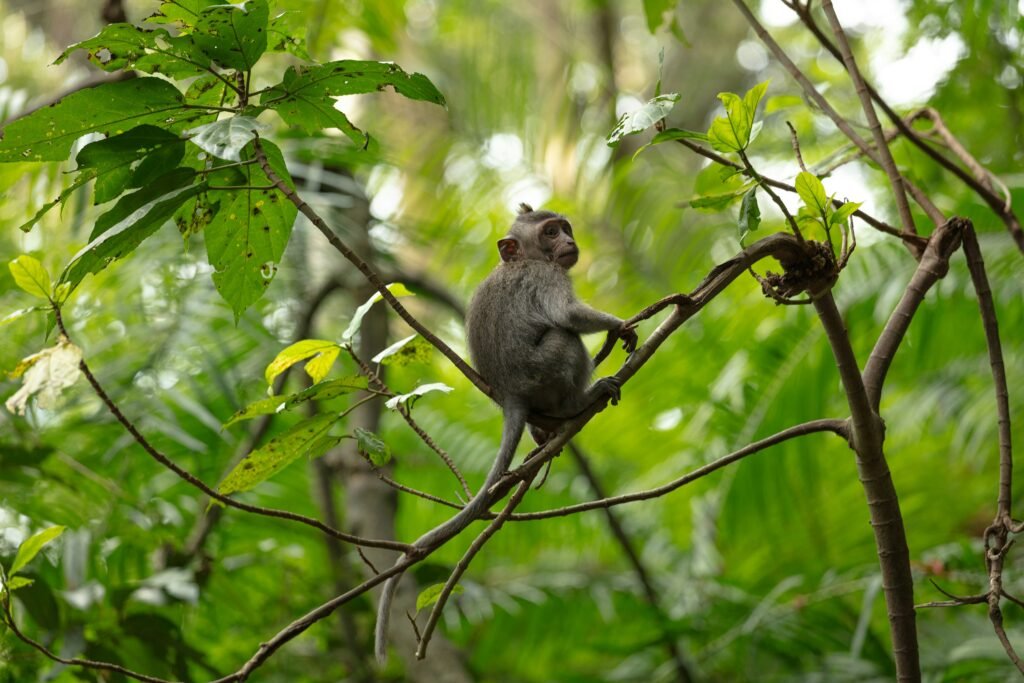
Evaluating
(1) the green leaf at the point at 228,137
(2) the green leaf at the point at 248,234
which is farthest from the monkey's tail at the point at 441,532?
(1) the green leaf at the point at 228,137

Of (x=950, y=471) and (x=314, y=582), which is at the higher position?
(x=950, y=471)

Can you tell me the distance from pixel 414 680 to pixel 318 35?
3.40 m

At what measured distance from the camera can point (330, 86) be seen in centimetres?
192

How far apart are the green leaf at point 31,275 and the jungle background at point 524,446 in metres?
1.09

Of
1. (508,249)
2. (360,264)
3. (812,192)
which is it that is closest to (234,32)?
(360,264)

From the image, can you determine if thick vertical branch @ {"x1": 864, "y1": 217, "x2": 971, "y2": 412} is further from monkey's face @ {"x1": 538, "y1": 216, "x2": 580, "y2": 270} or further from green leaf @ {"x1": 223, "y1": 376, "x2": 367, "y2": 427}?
monkey's face @ {"x1": 538, "y1": 216, "x2": 580, "y2": 270}

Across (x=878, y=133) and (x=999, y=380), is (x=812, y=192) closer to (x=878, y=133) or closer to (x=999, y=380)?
(x=878, y=133)

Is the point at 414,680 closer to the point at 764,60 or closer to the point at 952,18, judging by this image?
the point at 952,18

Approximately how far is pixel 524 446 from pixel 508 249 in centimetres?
324

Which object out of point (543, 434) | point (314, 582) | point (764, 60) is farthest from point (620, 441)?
point (764, 60)

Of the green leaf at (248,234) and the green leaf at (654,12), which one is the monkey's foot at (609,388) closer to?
the green leaf at (248,234)

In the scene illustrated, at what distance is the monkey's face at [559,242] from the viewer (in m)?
3.63

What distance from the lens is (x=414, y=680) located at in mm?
3979

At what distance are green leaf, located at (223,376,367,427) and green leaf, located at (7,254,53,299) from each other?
449 millimetres
